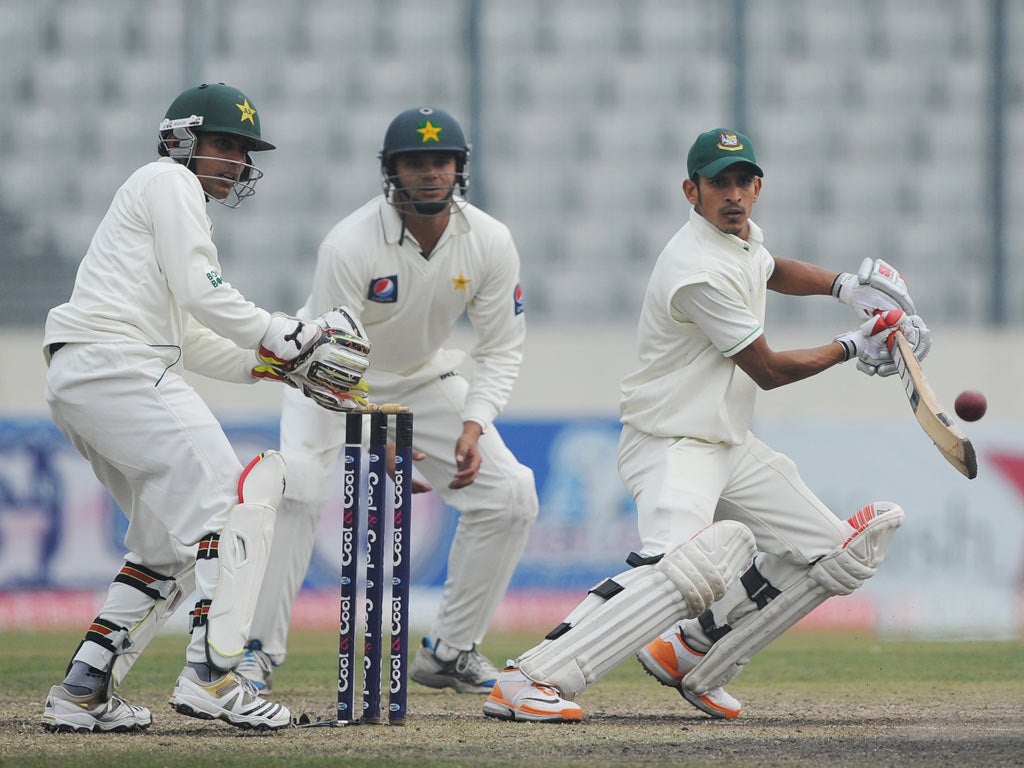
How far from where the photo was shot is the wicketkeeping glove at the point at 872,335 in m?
5.08

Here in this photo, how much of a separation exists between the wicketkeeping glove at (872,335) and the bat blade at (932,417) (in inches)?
1.4

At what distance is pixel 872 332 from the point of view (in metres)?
5.09

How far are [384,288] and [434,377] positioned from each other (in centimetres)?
48

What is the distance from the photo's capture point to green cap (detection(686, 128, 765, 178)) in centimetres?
508

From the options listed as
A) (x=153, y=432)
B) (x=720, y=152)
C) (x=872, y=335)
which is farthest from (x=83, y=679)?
(x=872, y=335)

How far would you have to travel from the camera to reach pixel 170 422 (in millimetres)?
4480

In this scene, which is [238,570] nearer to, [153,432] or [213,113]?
[153,432]

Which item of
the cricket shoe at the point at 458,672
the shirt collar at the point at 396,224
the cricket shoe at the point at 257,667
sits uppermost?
the shirt collar at the point at 396,224

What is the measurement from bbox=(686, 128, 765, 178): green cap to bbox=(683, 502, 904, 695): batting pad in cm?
120

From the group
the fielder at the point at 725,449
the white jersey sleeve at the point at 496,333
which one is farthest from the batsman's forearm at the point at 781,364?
the white jersey sleeve at the point at 496,333

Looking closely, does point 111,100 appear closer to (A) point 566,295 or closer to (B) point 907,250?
(A) point 566,295

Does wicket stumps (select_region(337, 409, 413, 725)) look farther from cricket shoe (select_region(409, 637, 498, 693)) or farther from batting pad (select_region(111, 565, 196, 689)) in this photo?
cricket shoe (select_region(409, 637, 498, 693))

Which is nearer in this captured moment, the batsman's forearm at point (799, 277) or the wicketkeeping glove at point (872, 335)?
the wicketkeeping glove at point (872, 335)

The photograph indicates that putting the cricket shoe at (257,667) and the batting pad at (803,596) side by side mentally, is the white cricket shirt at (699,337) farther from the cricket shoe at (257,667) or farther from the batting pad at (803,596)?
the cricket shoe at (257,667)
